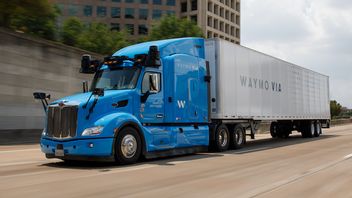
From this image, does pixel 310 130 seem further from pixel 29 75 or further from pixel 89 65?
pixel 89 65

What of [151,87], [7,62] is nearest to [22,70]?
[7,62]

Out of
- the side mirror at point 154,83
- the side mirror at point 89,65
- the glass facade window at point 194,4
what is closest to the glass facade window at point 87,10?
the glass facade window at point 194,4

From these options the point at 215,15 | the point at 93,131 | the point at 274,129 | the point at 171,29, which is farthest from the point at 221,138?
the point at 215,15

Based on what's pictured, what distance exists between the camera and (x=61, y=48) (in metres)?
27.2

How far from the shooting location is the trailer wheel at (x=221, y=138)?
16.0 metres

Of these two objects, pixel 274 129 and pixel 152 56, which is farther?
pixel 274 129

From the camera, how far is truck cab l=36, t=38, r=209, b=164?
10805mm

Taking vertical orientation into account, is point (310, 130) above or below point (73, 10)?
below

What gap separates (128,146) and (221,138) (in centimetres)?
578

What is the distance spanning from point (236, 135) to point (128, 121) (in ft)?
23.3

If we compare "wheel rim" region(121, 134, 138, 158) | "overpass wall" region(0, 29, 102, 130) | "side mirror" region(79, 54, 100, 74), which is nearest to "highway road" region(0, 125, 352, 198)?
"wheel rim" region(121, 134, 138, 158)

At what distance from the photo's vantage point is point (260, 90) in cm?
1938

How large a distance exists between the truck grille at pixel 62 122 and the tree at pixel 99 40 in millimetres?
24458

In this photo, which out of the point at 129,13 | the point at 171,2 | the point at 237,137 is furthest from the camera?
the point at 171,2
